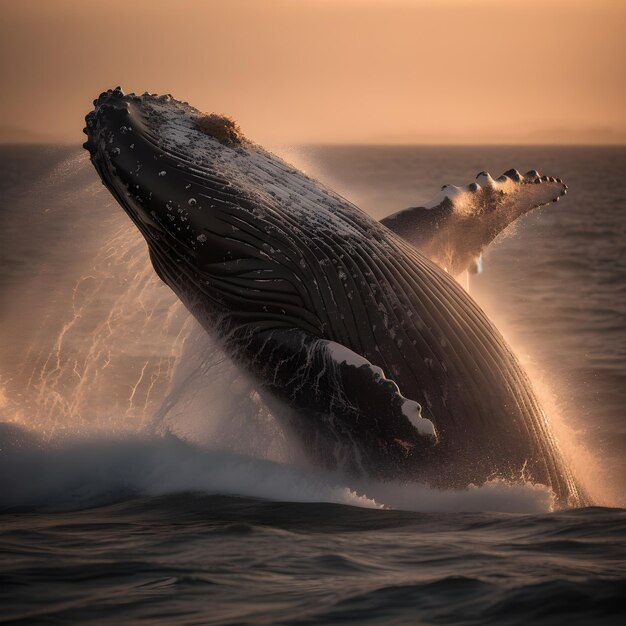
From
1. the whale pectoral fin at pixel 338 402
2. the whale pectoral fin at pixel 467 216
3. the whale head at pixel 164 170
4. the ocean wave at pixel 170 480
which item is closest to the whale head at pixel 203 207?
the whale head at pixel 164 170

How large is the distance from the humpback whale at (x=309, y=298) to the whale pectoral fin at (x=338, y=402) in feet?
0.05

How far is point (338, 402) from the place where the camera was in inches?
298

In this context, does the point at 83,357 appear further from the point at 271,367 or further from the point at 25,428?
the point at 271,367

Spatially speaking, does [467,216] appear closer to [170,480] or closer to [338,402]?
[338,402]

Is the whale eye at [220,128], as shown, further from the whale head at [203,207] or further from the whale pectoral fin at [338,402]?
the whale pectoral fin at [338,402]

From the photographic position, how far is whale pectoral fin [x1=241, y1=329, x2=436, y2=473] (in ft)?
23.3

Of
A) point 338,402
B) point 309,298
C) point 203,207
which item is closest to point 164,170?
point 203,207

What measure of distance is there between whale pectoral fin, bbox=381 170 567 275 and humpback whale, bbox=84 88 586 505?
3.23 feet

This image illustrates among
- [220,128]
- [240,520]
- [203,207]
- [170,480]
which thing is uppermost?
Answer: [220,128]

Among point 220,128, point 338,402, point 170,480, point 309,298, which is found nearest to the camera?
point 338,402

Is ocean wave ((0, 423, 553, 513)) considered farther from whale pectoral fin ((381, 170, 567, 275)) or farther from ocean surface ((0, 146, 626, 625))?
whale pectoral fin ((381, 170, 567, 275))

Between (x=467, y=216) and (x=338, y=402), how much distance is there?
2823mm

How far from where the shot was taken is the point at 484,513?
7.57 meters

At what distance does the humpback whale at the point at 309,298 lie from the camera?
7895mm
